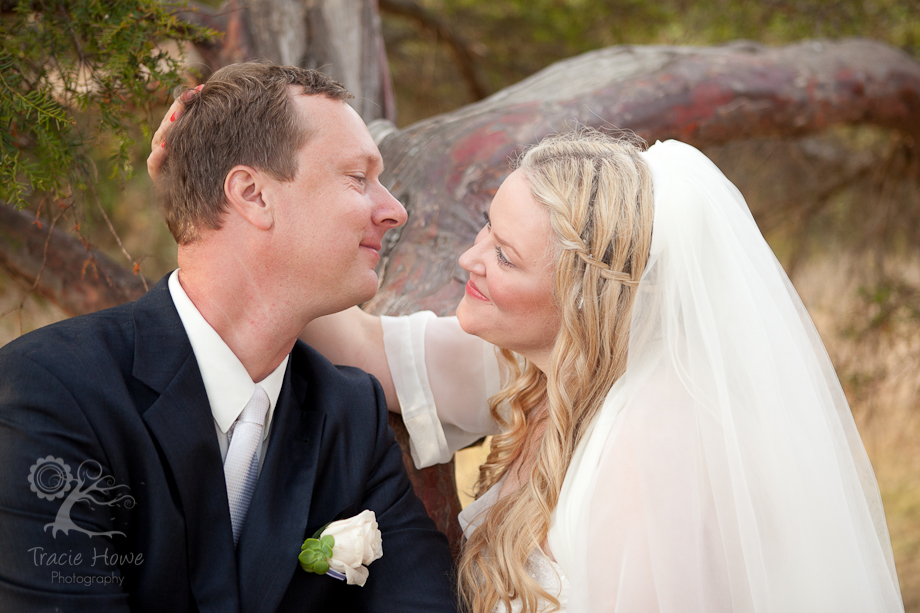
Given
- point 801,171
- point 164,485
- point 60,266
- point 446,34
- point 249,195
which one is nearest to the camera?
point 164,485

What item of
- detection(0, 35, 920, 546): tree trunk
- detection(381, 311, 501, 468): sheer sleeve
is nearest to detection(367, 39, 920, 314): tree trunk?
detection(0, 35, 920, 546): tree trunk

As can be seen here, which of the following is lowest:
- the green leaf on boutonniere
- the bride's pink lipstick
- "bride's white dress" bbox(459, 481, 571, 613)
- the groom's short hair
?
"bride's white dress" bbox(459, 481, 571, 613)

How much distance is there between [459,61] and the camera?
6.02m

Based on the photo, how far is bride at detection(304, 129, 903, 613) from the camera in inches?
78.5

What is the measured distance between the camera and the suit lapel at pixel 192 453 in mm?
1861

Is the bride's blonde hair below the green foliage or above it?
below

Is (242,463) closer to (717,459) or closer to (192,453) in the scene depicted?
(192,453)

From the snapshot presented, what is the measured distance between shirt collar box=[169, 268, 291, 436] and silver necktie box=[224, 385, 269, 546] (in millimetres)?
36

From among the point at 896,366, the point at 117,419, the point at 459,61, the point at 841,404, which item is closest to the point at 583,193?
the point at 841,404

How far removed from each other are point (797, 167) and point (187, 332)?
573 centimetres

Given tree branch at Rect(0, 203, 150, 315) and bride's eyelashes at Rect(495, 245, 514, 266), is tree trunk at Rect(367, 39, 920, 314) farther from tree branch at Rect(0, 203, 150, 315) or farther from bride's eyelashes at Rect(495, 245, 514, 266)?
tree branch at Rect(0, 203, 150, 315)

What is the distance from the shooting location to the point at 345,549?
79.5 inches

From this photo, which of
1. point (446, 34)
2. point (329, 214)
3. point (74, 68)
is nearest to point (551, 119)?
point (329, 214)

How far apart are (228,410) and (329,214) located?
62 centimetres
